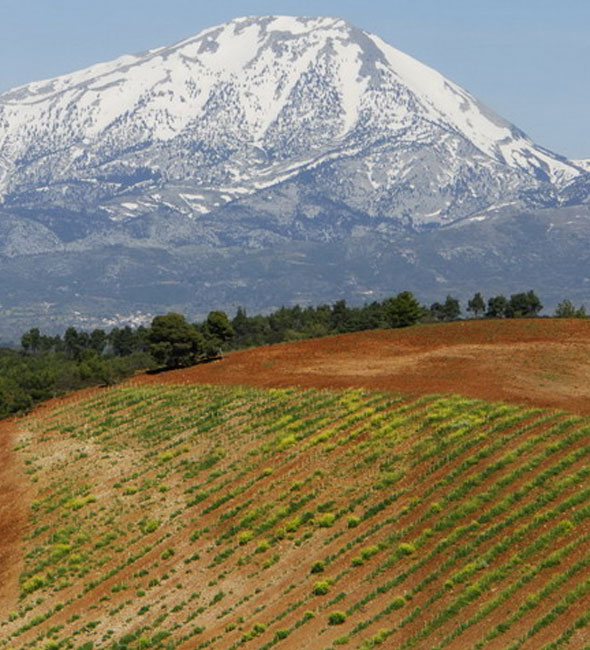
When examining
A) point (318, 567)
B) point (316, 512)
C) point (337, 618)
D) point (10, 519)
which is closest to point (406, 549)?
point (318, 567)

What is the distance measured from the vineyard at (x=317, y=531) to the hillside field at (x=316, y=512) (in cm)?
14

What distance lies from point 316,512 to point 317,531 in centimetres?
211

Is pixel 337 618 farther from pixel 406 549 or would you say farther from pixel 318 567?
pixel 318 567

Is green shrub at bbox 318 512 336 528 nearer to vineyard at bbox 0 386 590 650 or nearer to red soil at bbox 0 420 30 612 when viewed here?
vineyard at bbox 0 386 590 650

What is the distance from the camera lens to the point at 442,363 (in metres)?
97.6

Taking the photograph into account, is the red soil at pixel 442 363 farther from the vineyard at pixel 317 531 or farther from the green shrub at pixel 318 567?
→ the green shrub at pixel 318 567

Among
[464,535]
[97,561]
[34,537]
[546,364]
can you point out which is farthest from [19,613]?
[546,364]

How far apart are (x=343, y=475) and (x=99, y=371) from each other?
5001 cm

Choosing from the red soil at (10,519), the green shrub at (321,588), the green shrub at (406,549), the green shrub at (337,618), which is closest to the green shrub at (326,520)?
the green shrub at (406,549)

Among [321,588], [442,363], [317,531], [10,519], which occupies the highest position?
[442,363]

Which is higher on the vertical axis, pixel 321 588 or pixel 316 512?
pixel 316 512

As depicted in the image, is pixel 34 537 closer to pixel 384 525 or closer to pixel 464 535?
pixel 384 525

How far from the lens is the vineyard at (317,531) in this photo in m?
51.3

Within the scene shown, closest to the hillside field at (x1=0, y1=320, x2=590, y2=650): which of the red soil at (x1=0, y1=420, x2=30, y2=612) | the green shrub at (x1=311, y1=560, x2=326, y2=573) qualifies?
the green shrub at (x1=311, y1=560, x2=326, y2=573)
